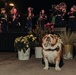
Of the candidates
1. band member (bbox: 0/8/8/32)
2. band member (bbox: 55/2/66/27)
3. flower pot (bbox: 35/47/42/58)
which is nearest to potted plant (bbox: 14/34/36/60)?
flower pot (bbox: 35/47/42/58)

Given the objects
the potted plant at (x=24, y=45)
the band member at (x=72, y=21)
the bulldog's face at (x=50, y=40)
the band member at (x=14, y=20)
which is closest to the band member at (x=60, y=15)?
the band member at (x=72, y=21)

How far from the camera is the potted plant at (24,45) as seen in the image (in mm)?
8812

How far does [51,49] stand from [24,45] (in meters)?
1.81

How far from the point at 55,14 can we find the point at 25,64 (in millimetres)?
6318

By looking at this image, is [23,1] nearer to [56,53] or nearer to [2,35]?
[2,35]

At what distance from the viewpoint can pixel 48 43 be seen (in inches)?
279

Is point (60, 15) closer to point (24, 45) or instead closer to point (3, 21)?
point (3, 21)

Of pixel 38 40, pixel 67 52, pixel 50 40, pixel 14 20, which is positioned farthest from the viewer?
pixel 14 20

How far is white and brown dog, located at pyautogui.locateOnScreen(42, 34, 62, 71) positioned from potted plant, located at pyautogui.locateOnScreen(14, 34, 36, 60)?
1.60m

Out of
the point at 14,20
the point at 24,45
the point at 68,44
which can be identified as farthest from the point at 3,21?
the point at 68,44

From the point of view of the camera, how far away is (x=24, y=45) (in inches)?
348

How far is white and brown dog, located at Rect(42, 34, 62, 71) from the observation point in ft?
23.2

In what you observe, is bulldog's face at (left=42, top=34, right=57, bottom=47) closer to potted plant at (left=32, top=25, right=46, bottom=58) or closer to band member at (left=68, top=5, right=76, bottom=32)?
potted plant at (left=32, top=25, right=46, bottom=58)

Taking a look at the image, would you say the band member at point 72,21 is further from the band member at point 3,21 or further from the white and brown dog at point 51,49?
the white and brown dog at point 51,49
